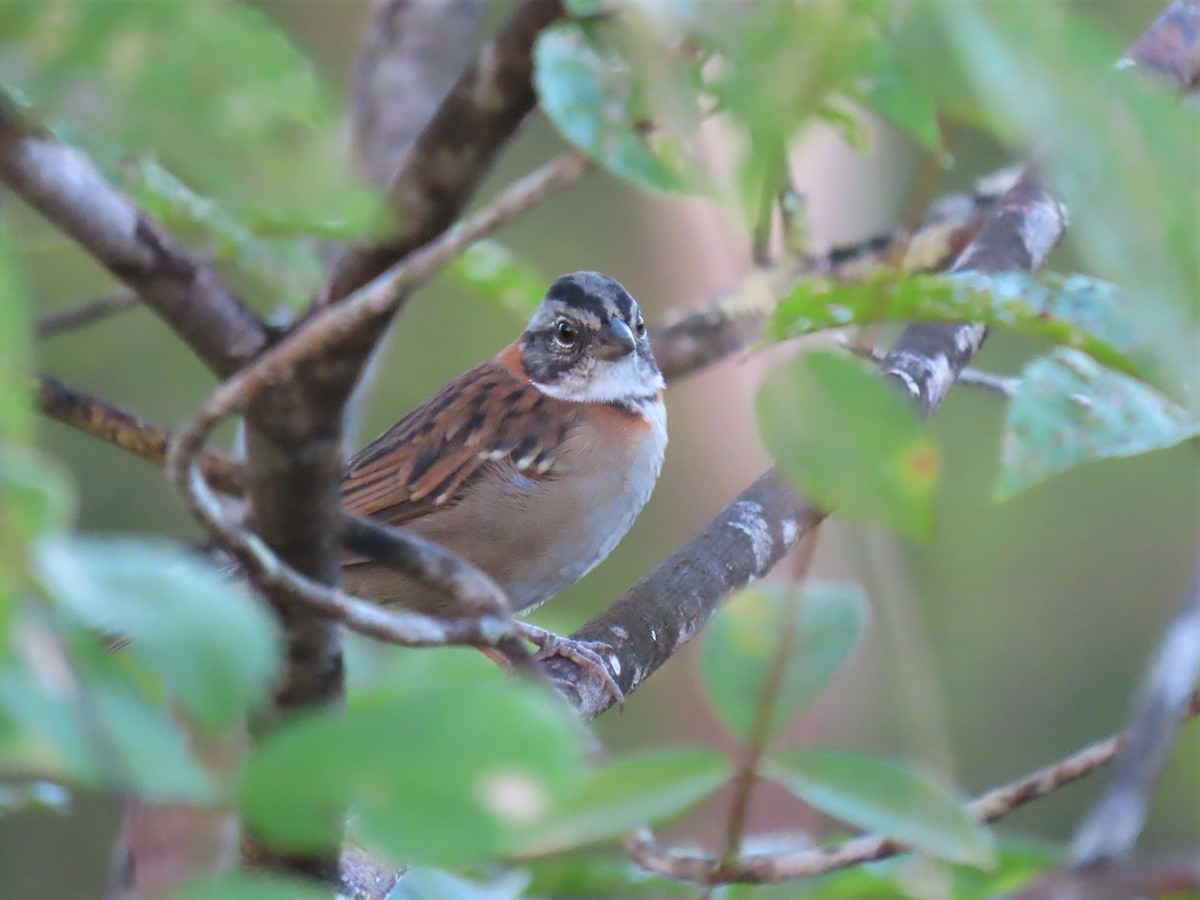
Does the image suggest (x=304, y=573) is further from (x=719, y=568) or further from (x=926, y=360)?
(x=926, y=360)

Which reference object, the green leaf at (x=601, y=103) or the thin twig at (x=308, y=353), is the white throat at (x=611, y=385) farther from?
the green leaf at (x=601, y=103)

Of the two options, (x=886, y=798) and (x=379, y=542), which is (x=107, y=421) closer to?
(x=379, y=542)

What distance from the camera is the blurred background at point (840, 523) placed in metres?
7.73

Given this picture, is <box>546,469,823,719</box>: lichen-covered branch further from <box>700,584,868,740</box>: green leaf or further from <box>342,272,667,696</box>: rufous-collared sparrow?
<box>700,584,868,740</box>: green leaf

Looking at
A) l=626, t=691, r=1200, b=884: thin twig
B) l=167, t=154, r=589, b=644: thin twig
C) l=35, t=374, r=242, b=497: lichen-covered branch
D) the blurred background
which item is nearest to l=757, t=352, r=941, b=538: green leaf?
l=167, t=154, r=589, b=644: thin twig

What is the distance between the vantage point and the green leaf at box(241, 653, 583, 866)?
69 cm

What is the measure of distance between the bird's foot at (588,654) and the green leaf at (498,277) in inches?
41.7

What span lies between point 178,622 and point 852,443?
414mm

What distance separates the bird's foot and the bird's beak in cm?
146

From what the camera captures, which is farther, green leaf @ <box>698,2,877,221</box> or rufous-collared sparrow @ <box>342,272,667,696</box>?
rufous-collared sparrow @ <box>342,272,667,696</box>

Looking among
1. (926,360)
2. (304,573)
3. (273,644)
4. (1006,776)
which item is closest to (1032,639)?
(1006,776)

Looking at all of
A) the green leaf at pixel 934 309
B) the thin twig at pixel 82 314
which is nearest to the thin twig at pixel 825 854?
the green leaf at pixel 934 309

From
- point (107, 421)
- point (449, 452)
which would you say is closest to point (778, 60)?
point (107, 421)

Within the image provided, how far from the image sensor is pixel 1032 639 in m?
10.0
